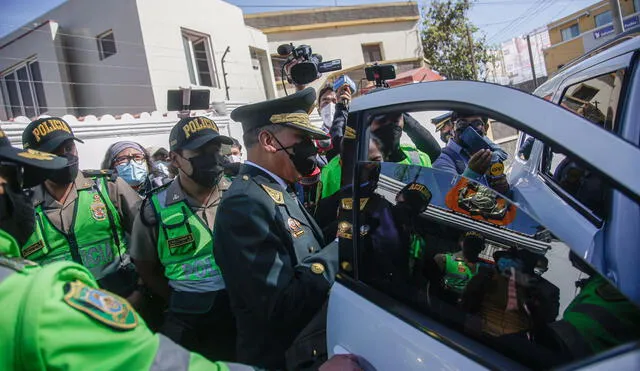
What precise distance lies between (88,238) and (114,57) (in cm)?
969

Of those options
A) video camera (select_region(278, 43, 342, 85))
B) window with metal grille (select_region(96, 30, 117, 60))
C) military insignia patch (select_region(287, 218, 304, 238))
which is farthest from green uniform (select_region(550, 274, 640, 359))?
window with metal grille (select_region(96, 30, 117, 60))

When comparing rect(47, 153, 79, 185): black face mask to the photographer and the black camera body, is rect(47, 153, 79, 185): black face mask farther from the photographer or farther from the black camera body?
the photographer

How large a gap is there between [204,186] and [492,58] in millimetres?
23060

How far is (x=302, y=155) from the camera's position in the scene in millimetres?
1882

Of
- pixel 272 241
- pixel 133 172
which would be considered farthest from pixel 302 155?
pixel 133 172

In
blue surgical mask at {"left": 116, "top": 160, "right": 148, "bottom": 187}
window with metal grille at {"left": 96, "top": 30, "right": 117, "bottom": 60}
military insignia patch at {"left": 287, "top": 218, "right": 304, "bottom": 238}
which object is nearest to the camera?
military insignia patch at {"left": 287, "top": 218, "right": 304, "bottom": 238}

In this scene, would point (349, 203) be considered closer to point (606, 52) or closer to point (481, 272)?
point (481, 272)

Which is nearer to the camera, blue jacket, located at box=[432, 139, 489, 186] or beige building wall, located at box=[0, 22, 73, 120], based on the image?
blue jacket, located at box=[432, 139, 489, 186]

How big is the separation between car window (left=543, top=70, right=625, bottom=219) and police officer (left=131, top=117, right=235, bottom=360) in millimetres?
1797

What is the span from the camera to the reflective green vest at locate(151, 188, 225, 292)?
2.33m

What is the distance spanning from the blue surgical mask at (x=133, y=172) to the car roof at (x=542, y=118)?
404cm

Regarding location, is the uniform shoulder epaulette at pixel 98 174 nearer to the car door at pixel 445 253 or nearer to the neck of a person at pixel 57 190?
the neck of a person at pixel 57 190

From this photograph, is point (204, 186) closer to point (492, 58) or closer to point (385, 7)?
point (385, 7)

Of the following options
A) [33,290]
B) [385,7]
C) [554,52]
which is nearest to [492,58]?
[385,7]
